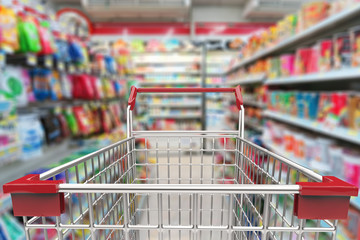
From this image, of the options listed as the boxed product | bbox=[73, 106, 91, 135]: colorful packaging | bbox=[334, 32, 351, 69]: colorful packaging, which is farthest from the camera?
bbox=[73, 106, 91, 135]: colorful packaging

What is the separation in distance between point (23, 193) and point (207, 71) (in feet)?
19.3

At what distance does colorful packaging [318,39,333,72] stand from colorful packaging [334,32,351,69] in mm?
57

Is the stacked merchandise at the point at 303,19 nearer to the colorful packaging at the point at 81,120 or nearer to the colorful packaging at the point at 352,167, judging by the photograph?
the colorful packaging at the point at 352,167

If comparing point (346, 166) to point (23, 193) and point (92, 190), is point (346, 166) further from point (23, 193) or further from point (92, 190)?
point (23, 193)

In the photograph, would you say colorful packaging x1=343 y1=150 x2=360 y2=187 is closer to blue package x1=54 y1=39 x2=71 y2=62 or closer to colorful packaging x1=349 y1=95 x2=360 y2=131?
colorful packaging x1=349 y1=95 x2=360 y2=131

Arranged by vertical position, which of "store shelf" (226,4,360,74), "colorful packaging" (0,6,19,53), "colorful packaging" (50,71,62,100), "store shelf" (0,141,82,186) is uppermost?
"store shelf" (226,4,360,74)

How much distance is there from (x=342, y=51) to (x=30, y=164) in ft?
7.01

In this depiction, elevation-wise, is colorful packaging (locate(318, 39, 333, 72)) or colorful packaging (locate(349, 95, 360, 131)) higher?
colorful packaging (locate(318, 39, 333, 72))

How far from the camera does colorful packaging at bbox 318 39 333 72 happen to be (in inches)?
57.5

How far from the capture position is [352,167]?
124 cm

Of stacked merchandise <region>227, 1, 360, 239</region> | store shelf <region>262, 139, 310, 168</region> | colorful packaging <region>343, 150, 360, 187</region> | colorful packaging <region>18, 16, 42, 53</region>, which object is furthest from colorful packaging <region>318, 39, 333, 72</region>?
colorful packaging <region>18, 16, 42, 53</region>

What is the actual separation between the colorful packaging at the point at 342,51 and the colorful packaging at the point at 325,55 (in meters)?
0.06

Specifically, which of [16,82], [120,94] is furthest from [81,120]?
[120,94]

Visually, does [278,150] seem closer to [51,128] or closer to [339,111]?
[339,111]
